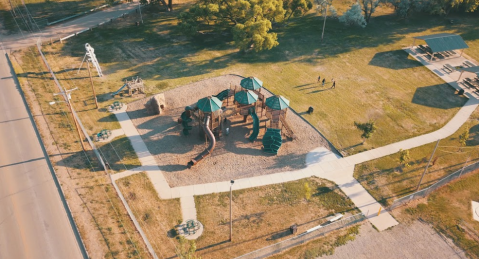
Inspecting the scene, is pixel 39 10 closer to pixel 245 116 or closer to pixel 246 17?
pixel 246 17

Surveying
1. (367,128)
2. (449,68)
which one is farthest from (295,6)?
(367,128)

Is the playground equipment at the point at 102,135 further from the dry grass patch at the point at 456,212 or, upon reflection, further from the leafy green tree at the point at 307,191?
the dry grass patch at the point at 456,212

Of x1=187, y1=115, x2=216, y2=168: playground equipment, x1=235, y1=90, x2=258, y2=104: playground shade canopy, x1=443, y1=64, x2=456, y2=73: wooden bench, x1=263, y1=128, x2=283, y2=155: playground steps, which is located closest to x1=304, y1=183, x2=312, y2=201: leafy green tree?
x1=263, y1=128, x2=283, y2=155: playground steps

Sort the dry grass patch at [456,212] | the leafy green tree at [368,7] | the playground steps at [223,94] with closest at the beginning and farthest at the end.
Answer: the dry grass patch at [456,212], the playground steps at [223,94], the leafy green tree at [368,7]

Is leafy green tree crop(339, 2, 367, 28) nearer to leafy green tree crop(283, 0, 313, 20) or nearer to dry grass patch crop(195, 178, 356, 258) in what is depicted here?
leafy green tree crop(283, 0, 313, 20)

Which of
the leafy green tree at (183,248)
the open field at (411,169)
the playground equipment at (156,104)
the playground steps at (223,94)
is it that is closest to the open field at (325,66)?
the open field at (411,169)

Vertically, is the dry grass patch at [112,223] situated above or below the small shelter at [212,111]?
below

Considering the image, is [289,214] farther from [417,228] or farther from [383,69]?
[383,69]
